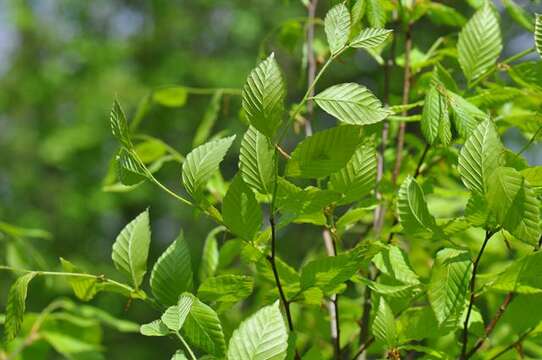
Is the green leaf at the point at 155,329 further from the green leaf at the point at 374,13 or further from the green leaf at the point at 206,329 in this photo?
the green leaf at the point at 374,13

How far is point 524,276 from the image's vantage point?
0.39 m

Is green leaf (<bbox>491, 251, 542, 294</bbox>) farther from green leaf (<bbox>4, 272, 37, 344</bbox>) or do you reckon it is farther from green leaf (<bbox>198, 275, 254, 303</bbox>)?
green leaf (<bbox>4, 272, 37, 344</bbox>)

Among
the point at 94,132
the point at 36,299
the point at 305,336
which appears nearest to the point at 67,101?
the point at 94,132

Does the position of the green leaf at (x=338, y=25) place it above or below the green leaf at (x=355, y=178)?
above

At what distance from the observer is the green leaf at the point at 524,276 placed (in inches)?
15.0

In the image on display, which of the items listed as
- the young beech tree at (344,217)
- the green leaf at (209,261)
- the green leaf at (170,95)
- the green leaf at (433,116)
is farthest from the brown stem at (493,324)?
the green leaf at (170,95)

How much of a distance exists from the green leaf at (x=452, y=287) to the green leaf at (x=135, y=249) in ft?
0.52

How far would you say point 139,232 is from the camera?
1.40ft

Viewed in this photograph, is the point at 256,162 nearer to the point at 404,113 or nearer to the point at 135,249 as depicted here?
the point at 135,249

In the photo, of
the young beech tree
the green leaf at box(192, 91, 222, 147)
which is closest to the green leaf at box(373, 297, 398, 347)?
the young beech tree

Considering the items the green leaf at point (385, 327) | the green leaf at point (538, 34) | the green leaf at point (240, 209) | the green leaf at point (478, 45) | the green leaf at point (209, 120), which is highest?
the green leaf at point (538, 34)

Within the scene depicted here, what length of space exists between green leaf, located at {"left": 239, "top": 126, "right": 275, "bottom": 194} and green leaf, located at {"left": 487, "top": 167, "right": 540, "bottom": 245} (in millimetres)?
105

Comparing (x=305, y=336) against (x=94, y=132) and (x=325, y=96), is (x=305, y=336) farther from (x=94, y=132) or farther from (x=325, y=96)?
(x=94, y=132)

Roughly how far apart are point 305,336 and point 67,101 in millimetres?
6170
